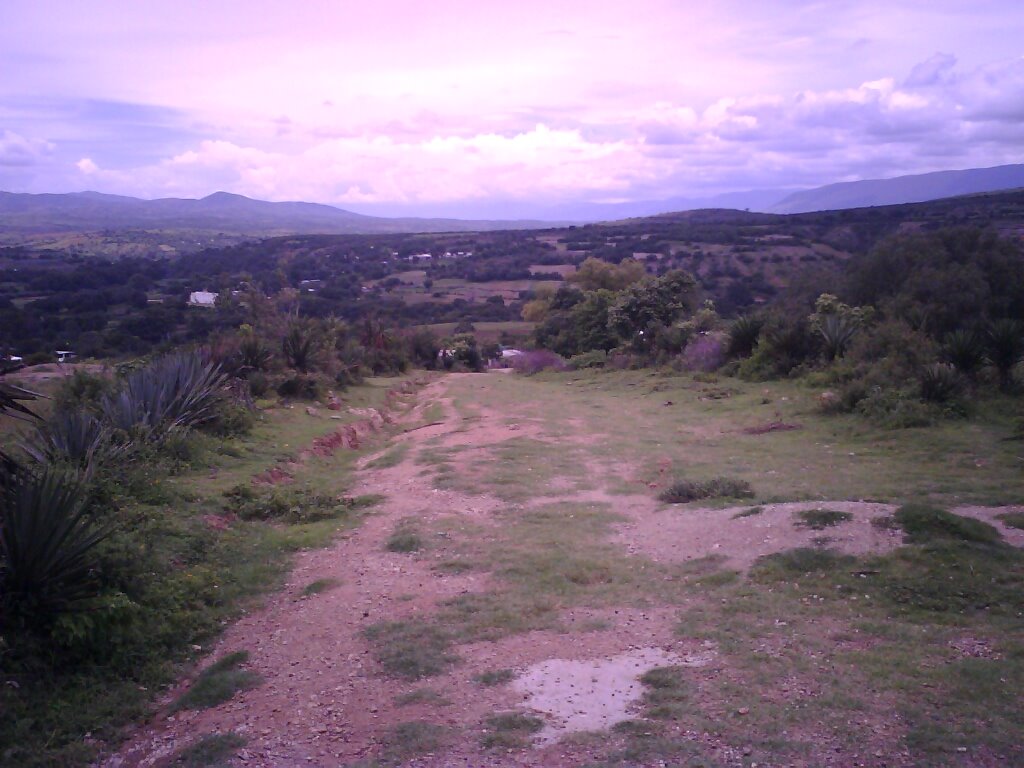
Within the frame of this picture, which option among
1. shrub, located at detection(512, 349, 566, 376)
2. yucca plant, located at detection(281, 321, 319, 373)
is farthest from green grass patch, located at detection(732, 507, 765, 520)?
shrub, located at detection(512, 349, 566, 376)

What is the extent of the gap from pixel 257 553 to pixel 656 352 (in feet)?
78.0

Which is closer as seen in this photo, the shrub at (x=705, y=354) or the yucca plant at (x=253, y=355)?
the yucca plant at (x=253, y=355)

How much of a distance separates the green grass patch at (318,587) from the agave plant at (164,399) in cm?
488

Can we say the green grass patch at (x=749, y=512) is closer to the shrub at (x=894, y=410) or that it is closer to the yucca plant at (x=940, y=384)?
the shrub at (x=894, y=410)

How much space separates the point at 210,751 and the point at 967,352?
15.4 m

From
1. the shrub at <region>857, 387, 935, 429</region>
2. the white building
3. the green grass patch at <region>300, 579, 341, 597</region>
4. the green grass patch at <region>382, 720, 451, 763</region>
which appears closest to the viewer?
the green grass patch at <region>382, 720, 451, 763</region>

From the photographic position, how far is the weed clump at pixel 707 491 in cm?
1030

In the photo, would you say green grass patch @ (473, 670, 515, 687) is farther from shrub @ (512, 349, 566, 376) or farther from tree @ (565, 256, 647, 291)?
tree @ (565, 256, 647, 291)

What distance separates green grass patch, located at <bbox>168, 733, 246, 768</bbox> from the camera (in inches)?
186

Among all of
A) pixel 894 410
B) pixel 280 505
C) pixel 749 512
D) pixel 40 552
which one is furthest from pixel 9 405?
pixel 894 410

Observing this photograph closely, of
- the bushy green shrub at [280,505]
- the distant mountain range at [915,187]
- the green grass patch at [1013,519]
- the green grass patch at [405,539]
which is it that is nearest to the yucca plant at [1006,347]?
the green grass patch at [1013,519]

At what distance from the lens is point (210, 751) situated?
4.87 m

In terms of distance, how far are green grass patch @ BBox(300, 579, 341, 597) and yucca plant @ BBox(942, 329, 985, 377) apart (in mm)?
12866

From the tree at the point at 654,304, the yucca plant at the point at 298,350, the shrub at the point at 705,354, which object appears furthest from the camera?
the tree at the point at 654,304
